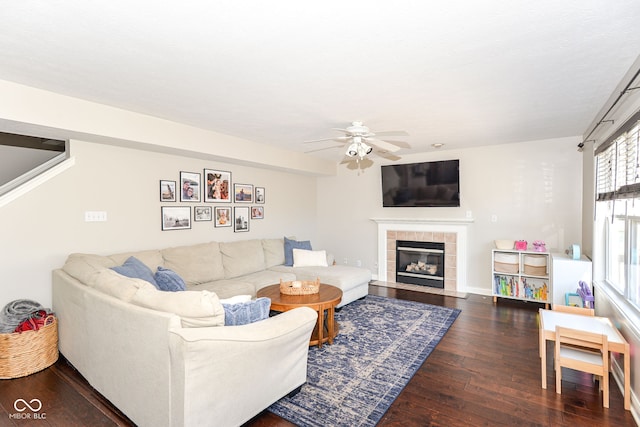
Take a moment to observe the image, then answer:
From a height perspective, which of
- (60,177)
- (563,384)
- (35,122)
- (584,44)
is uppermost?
(584,44)

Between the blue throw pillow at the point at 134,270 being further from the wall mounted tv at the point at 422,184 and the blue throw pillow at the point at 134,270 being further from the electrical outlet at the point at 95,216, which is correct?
the wall mounted tv at the point at 422,184

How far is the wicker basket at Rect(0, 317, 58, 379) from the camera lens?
8.70ft

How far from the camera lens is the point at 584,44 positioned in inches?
77.6

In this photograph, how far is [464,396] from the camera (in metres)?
2.42

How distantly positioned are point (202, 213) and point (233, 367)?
3256mm

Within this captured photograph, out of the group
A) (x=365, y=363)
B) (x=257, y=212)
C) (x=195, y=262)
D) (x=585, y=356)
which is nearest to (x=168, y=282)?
(x=195, y=262)

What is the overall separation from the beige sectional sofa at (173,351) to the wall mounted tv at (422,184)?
3.92 metres

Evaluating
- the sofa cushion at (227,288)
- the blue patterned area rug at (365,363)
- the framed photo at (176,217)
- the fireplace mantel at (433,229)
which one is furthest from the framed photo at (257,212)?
the blue patterned area rug at (365,363)

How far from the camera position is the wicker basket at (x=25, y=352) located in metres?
2.65

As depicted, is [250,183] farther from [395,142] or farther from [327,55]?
[327,55]

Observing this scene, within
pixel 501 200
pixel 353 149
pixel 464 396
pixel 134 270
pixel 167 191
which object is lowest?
pixel 464 396

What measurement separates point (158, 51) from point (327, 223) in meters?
5.17

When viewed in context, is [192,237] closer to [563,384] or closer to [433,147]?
[433,147]

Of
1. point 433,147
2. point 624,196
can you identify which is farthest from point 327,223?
point 624,196
